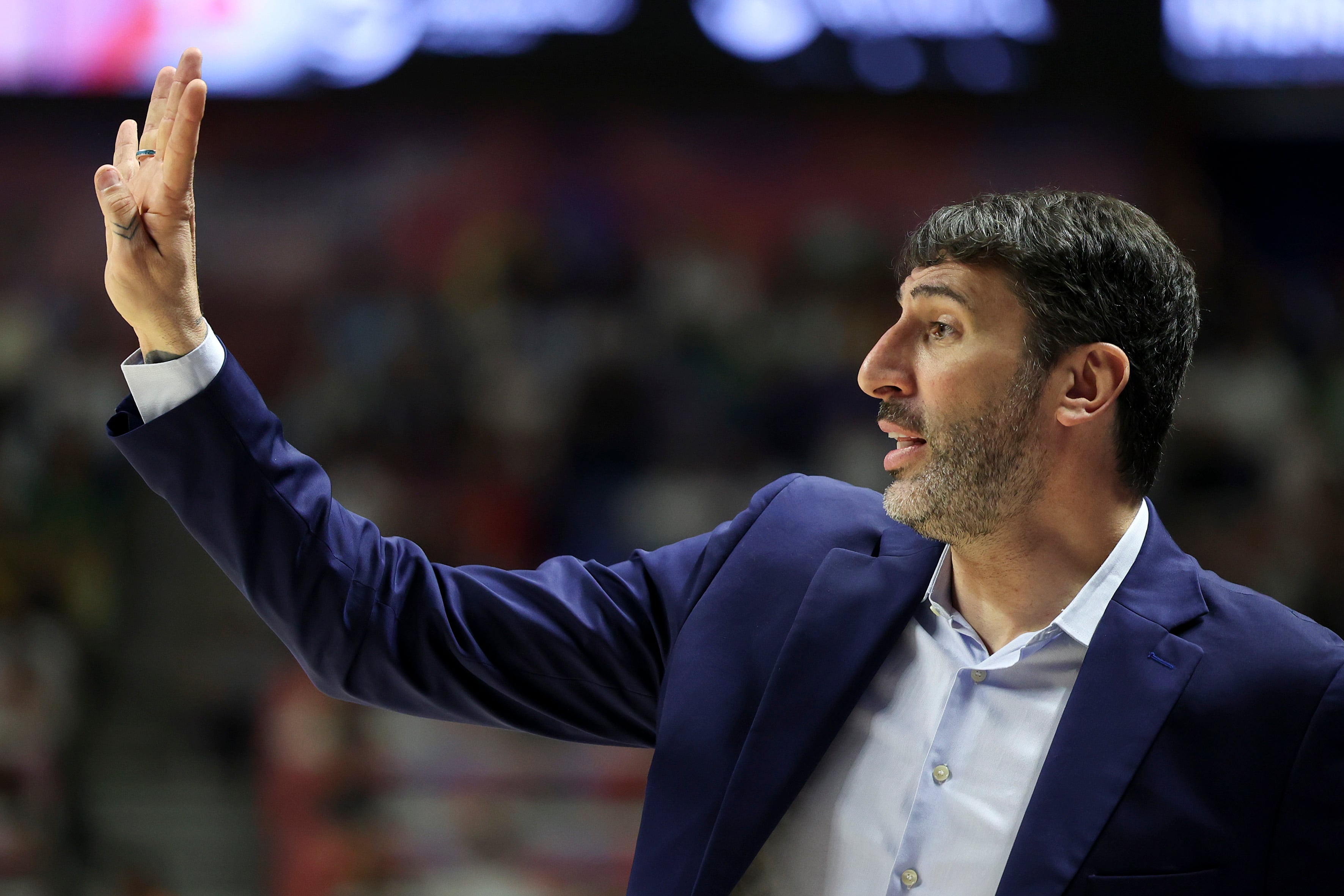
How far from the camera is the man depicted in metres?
1.52

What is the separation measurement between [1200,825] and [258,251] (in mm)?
5990

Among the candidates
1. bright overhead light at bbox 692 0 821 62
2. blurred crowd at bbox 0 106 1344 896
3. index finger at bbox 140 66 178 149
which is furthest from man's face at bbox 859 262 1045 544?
bright overhead light at bbox 692 0 821 62

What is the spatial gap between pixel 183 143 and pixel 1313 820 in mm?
1551

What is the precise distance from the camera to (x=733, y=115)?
632 cm

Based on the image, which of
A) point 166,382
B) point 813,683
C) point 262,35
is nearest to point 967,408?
point 813,683

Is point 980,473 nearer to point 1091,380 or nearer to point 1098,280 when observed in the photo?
point 1091,380

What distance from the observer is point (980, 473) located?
67.9 inches

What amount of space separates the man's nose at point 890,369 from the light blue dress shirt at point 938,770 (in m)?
0.34

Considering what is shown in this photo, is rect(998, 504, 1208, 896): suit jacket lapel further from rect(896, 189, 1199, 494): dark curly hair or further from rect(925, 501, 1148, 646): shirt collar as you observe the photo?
rect(896, 189, 1199, 494): dark curly hair

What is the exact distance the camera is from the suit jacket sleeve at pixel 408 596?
158 cm

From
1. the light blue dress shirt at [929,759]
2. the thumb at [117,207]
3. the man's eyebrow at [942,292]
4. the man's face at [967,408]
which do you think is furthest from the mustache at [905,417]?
the thumb at [117,207]

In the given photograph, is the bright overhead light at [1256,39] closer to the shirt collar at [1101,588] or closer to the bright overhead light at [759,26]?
the bright overhead light at [759,26]

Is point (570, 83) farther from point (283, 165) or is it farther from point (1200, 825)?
point (1200, 825)

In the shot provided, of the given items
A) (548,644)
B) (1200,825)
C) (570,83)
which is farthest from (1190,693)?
(570,83)
